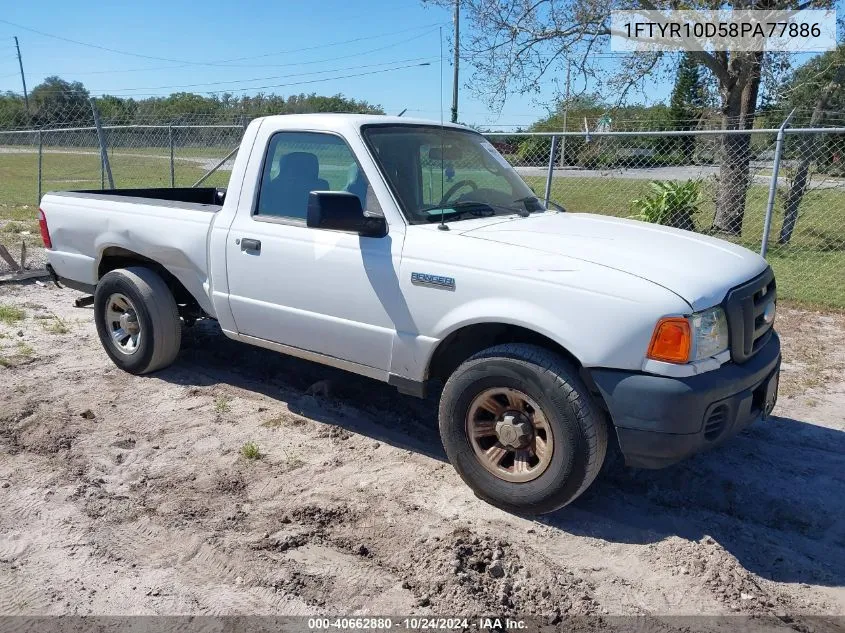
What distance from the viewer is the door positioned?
408cm

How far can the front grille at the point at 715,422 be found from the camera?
3.33 metres

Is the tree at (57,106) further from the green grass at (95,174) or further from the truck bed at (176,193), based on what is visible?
the truck bed at (176,193)

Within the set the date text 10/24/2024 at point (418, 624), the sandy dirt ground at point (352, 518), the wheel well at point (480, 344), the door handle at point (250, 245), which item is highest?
the door handle at point (250, 245)

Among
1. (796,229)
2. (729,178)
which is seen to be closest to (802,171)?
(729,178)

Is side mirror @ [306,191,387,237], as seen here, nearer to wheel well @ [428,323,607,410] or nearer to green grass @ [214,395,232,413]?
wheel well @ [428,323,607,410]

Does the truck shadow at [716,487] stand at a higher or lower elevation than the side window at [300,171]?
lower

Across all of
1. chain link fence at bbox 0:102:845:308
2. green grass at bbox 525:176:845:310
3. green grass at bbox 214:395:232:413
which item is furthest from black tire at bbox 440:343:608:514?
green grass at bbox 525:176:845:310

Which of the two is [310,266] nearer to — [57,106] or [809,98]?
[809,98]

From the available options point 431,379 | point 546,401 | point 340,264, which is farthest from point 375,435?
point 546,401

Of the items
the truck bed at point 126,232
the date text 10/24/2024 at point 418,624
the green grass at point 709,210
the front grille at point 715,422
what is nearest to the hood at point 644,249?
the front grille at point 715,422

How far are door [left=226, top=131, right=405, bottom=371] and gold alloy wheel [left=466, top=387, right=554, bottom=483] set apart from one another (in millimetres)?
680

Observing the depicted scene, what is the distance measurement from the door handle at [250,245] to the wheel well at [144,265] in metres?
0.99

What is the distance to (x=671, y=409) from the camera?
10.5ft

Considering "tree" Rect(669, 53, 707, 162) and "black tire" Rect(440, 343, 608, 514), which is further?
"tree" Rect(669, 53, 707, 162)
